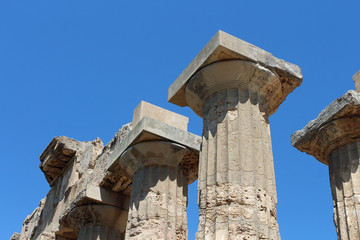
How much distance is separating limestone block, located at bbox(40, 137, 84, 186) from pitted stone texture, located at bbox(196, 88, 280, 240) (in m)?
8.54

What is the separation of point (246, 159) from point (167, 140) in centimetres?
348

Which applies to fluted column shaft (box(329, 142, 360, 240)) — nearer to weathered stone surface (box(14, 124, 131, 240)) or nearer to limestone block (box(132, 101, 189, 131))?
limestone block (box(132, 101, 189, 131))

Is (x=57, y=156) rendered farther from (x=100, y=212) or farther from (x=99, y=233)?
(x=99, y=233)

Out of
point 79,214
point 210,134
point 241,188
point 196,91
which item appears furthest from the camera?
point 79,214

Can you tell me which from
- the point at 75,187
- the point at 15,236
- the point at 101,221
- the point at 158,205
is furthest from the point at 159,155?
the point at 15,236

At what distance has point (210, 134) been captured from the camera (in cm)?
814

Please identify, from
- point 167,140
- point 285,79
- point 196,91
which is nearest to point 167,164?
point 167,140

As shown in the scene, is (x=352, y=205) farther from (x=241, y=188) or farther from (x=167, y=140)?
(x=167, y=140)

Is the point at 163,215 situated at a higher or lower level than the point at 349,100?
lower

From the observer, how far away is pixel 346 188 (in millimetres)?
9297

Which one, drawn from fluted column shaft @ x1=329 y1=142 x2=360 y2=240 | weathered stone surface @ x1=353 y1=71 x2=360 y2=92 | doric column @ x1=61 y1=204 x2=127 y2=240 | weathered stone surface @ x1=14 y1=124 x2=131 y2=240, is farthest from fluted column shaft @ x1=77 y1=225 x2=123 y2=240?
weathered stone surface @ x1=353 y1=71 x2=360 y2=92

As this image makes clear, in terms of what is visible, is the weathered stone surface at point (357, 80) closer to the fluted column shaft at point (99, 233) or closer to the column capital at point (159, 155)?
the column capital at point (159, 155)

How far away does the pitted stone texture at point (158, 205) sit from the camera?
1003cm

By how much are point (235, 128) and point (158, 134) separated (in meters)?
3.03
